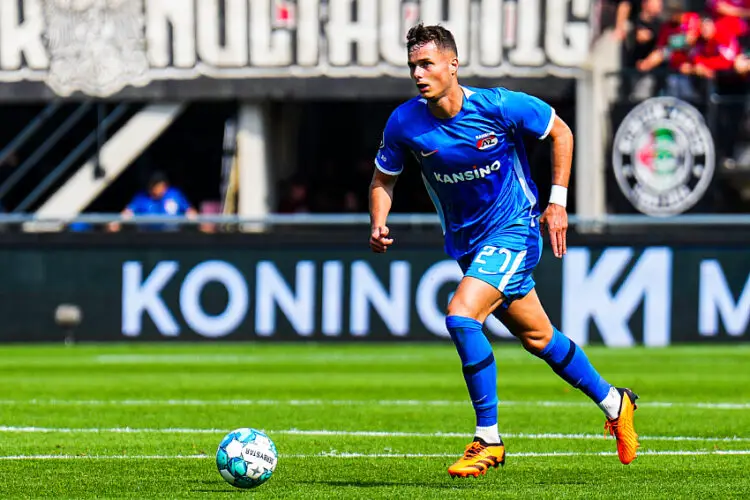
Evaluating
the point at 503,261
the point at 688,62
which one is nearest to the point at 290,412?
the point at 503,261

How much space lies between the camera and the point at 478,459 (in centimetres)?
743

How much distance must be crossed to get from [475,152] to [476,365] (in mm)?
1110

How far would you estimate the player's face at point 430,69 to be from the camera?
779 centimetres

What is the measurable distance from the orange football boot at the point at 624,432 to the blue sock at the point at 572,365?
0.14 m

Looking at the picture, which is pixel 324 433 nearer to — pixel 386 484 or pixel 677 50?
pixel 386 484

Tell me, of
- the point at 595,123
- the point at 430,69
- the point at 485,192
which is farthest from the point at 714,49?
the point at 430,69

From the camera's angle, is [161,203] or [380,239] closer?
[380,239]

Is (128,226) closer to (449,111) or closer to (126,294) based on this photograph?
(126,294)

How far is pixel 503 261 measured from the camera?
7.95 m

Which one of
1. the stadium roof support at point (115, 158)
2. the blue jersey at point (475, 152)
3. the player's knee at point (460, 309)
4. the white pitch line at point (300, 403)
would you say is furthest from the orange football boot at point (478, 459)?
the stadium roof support at point (115, 158)

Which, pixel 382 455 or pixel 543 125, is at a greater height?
pixel 543 125

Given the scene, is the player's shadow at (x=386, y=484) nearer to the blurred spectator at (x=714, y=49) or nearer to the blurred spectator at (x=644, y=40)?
the blurred spectator at (x=714, y=49)

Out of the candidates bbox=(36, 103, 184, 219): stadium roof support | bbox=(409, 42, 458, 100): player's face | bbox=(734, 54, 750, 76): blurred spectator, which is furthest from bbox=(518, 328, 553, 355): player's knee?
bbox=(36, 103, 184, 219): stadium roof support

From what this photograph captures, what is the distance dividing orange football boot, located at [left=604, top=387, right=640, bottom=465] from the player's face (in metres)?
1.93
